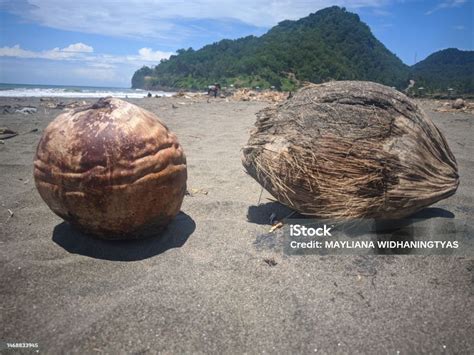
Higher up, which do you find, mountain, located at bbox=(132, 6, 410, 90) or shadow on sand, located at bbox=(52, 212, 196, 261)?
mountain, located at bbox=(132, 6, 410, 90)

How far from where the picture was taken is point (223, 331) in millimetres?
1727

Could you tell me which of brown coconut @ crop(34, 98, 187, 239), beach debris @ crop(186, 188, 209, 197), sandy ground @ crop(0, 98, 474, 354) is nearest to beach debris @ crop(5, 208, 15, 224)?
sandy ground @ crop(0, 98, 474, 354)

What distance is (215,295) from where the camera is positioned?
2.00 metres

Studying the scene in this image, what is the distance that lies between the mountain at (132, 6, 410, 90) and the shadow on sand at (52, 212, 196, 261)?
87.4 feet

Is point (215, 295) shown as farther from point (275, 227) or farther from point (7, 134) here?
point (7, 134)

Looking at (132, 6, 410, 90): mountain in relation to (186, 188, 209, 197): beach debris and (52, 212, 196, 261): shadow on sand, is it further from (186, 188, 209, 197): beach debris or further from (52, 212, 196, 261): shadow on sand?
(52, 212, 196, 261): shadow on sand

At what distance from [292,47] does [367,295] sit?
6114 cm

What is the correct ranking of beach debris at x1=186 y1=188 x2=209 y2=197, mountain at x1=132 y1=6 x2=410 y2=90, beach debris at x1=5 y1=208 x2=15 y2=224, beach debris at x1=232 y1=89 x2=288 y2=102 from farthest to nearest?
mountain at x1=132 y1=6 x2=410 y2=90
beach debris at x1=232 y1=89 x2=288 y2=102
beach debris at x1=186 y1=188 x2=209 y2=197
beach debris at x1=5 y1=208 x2=15 y2=224

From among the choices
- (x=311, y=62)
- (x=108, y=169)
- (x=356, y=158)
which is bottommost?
(x=108, y=169)

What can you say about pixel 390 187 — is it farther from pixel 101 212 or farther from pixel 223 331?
pixel 101 212

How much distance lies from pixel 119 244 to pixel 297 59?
2177 inches

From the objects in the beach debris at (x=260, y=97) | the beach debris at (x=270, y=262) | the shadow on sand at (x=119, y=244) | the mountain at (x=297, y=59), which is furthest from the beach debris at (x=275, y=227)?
the mountain at (x=297, y=59)

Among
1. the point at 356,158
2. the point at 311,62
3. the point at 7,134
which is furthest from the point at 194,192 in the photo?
the point at 311,62

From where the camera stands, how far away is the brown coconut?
7.13 feet
